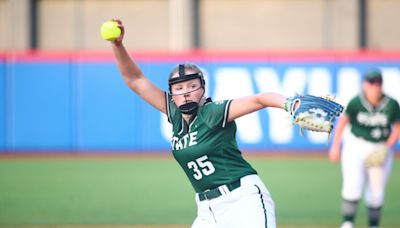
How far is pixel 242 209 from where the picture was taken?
5957 mm

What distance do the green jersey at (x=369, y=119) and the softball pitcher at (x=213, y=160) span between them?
177 inches

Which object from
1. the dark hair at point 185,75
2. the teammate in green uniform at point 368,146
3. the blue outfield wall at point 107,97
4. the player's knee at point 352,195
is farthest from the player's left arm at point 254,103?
the blue outfield wall at point 107,97

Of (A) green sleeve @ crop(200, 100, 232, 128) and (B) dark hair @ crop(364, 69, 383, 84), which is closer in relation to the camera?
(A) green sleeve @ crop(200, 100, 232, 128)

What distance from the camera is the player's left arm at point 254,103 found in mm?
5496

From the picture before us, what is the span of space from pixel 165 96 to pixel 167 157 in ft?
49.5

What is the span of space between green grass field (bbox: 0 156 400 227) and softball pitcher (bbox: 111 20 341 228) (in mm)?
4984

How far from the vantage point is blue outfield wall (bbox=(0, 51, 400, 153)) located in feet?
71.2

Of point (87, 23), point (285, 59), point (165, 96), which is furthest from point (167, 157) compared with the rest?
point (165, 96)

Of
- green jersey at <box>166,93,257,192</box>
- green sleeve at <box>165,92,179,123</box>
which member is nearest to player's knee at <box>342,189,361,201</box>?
green jersey at <box>166,93,257,192</box>

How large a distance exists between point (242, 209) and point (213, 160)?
41 cm

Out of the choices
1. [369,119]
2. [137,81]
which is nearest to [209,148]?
[137,81]

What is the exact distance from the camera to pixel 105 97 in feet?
71.9

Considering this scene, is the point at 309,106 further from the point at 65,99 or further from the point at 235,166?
the point at 65,99

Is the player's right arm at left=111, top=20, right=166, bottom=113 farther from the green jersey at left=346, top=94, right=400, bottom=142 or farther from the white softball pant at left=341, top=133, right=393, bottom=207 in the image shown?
the green jersey at left=346, top=94, right=400, bottom=142
